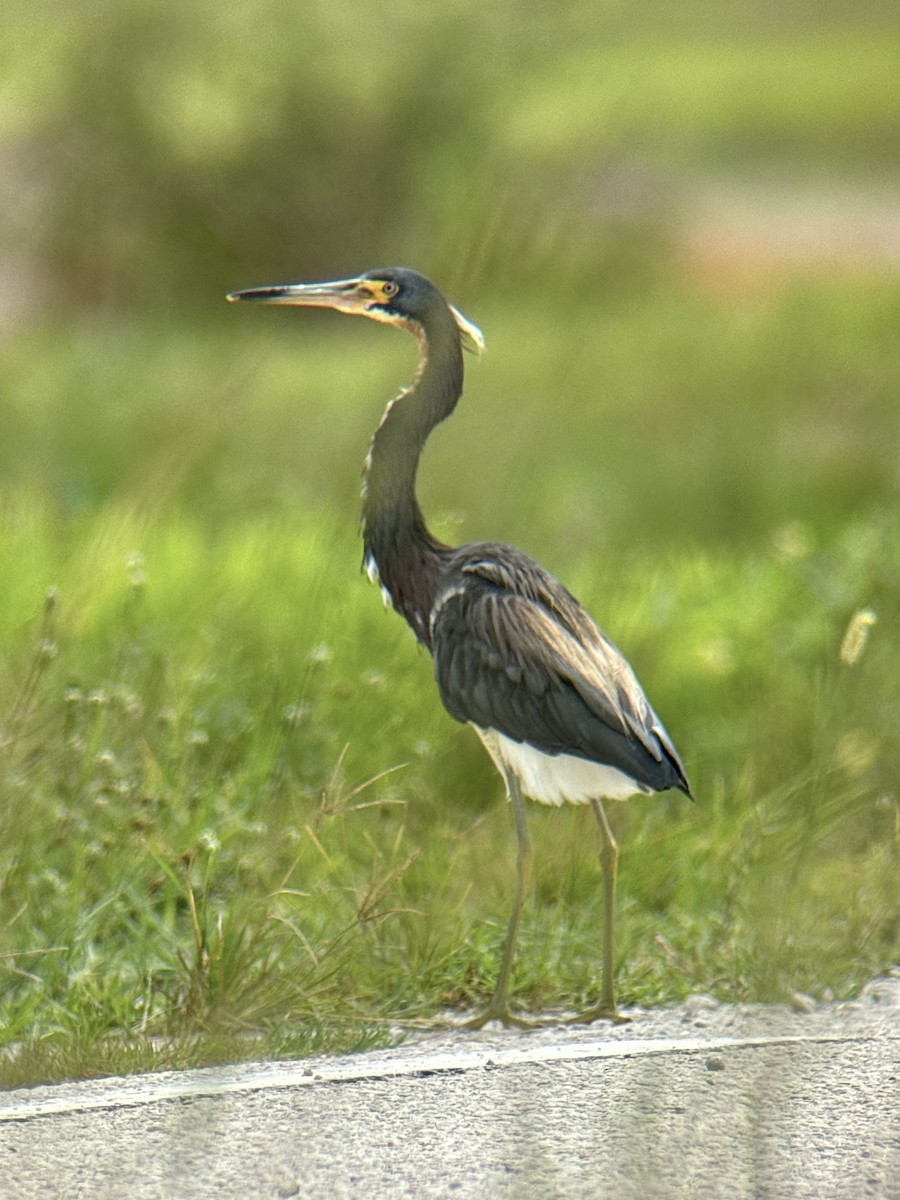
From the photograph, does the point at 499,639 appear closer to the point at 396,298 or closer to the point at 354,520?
the point at 396,298

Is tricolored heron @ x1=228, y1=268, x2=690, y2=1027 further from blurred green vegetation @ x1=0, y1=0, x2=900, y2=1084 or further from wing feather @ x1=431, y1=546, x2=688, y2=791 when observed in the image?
blurred green vegetation @ x1=0, y1=0, x2=900, y2=1084

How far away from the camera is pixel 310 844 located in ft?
16.0

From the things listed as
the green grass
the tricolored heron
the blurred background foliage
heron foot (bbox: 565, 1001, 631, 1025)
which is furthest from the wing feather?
the blurred background foliage

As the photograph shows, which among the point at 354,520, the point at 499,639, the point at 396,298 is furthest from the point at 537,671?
the point at 354,520

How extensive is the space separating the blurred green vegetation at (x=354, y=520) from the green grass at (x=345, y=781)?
21 mm

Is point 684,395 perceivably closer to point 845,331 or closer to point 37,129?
point 845,331

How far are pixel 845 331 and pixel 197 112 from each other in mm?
5620

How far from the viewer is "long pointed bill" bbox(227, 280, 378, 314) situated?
4.04 meters

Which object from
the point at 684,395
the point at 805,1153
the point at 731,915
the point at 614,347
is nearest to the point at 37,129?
the point at 614,347

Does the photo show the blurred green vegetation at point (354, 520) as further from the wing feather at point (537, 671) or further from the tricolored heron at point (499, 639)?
the wing feather at point (537, 671)

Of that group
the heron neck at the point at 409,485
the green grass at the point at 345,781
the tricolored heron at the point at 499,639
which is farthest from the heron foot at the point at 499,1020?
the heron neck at the point at 409,485

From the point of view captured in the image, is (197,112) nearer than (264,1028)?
No

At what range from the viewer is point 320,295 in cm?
419

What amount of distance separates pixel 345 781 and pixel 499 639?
3.99 feet
